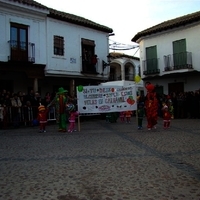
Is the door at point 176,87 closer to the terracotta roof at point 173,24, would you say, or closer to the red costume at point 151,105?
the terracotta roof at point 173,24

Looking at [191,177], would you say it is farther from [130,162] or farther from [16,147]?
[16,147]

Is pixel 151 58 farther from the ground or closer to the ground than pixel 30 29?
closer to the ground

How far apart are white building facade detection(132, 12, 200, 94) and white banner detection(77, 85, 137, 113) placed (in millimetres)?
10460

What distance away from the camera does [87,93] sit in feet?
40.8

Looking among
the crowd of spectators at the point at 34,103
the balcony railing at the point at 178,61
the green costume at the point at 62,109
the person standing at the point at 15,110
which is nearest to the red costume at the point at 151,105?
the crowd of spectators at the point at 34,103

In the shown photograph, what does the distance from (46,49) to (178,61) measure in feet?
34.2

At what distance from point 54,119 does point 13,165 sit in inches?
406

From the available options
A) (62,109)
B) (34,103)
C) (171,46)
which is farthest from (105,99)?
(171,46)

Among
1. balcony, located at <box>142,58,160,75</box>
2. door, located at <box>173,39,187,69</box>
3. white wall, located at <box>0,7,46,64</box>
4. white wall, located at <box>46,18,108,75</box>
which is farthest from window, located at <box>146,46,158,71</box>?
white wall, located at <box>0,7,46,64</box>

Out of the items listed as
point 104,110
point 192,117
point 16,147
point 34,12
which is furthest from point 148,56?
point 16,147

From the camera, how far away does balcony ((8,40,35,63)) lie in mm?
16531

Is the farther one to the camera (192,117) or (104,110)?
(192,117)

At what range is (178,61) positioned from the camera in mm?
22484

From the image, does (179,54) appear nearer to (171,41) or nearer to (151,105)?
(171,41)
